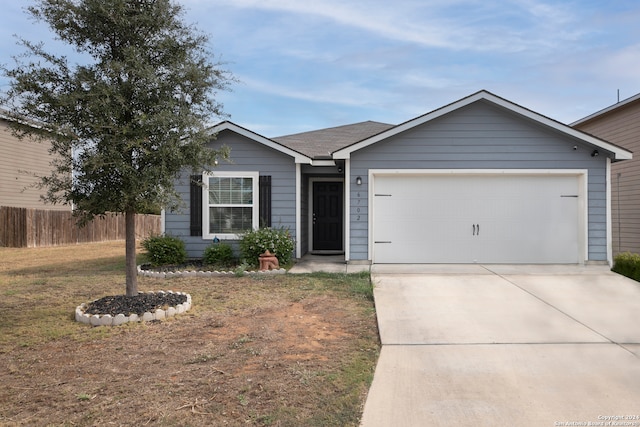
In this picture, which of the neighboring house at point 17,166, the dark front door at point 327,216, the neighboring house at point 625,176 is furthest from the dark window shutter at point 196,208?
the neighboring house at point 625,176

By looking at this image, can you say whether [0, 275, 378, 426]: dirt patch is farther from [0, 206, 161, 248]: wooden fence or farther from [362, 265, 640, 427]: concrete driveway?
[0, 206, 161, 248]: wooden fence

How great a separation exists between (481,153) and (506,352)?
22.2 feet

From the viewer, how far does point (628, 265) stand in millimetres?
9492

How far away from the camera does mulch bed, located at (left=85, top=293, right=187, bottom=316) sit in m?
6.63

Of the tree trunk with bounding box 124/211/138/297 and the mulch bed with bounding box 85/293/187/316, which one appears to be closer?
the mulch bed with bounding box 85/293/187/316

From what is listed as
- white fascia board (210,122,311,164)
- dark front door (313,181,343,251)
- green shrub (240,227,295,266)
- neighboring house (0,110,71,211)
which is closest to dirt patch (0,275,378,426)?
green shrub (240,227,295,266)

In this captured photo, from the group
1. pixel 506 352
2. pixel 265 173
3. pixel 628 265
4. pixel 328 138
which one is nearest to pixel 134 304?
pixel 506 352

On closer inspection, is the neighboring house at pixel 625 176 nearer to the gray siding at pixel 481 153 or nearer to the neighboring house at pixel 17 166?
the gray siding at pixel 481 153

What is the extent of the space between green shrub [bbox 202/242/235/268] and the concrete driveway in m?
4.04

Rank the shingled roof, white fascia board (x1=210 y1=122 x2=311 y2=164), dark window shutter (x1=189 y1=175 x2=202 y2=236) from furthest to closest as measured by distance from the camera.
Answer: the shingled roof < dark window shutter (x1=189 y1=175 x2=202 y2=236) < white fascia board (x1=210 y1=122 x2=311 y2=164)

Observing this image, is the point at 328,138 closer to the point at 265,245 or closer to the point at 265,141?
the point at 265,141

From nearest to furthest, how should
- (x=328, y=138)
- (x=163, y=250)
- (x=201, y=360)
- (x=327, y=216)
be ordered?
(x=201, y=360) < (x=163, y=250) < (x=327, y=216) < (x=328, y=138)

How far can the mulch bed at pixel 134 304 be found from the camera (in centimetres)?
663

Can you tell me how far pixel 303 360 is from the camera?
4.84 meters
